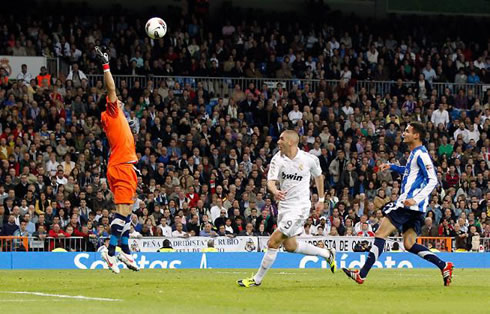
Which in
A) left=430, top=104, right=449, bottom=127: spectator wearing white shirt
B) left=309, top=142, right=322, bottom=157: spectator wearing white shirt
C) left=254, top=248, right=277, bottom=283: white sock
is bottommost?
left=254, top=248, right=277, bottom=283: white sock

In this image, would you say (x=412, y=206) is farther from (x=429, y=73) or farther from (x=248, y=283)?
(x=429, y=73)

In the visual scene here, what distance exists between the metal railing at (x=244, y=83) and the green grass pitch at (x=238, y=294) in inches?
683

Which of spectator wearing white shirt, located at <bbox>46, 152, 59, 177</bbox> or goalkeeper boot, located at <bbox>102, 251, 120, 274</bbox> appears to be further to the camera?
spectator wearing white shirt, located at <bbox>46, 152, 59, 177</bbox>

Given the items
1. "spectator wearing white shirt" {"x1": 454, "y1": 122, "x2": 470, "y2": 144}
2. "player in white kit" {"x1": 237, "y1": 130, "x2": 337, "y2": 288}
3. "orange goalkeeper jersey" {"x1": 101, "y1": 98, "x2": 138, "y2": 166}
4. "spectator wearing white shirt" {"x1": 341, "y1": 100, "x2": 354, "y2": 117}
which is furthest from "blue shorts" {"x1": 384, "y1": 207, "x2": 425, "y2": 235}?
"spectator wearing white shirt" {"x1": 454, "y1": 122, "x2": 470, "y2": 144}

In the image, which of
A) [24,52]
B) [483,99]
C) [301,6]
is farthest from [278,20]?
[24,52]

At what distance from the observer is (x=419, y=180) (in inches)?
624

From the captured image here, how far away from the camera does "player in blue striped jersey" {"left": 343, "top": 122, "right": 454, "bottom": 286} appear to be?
15734mm

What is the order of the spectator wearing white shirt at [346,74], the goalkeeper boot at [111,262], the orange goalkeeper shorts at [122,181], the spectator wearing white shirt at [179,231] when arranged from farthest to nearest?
the spectator wearing white shirt at [346,74] < the spectator wearing white shirt at [179,231] < the orange goalkeeper shorts at [122,181] < the goalkeeper boot at [111,262]

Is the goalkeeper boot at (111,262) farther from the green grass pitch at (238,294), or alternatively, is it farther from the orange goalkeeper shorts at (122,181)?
the orange goalkeeper shorts at (122,181)

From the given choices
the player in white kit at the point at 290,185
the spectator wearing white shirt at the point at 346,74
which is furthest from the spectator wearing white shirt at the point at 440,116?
the player in white kit at the point at 290,185

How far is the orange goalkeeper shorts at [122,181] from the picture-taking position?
1728 centimetres

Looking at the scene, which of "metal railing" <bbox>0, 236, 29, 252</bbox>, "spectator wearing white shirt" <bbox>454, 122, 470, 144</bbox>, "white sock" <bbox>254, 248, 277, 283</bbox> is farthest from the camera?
"spectator wearing white shirt" <bbox>454, 122, 470, 144</bbox>

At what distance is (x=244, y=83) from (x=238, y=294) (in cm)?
2389

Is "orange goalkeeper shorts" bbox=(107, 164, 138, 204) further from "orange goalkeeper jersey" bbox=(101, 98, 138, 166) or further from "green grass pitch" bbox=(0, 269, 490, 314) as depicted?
"green grass pitch" bbox=(0, 269, 490, 314)
